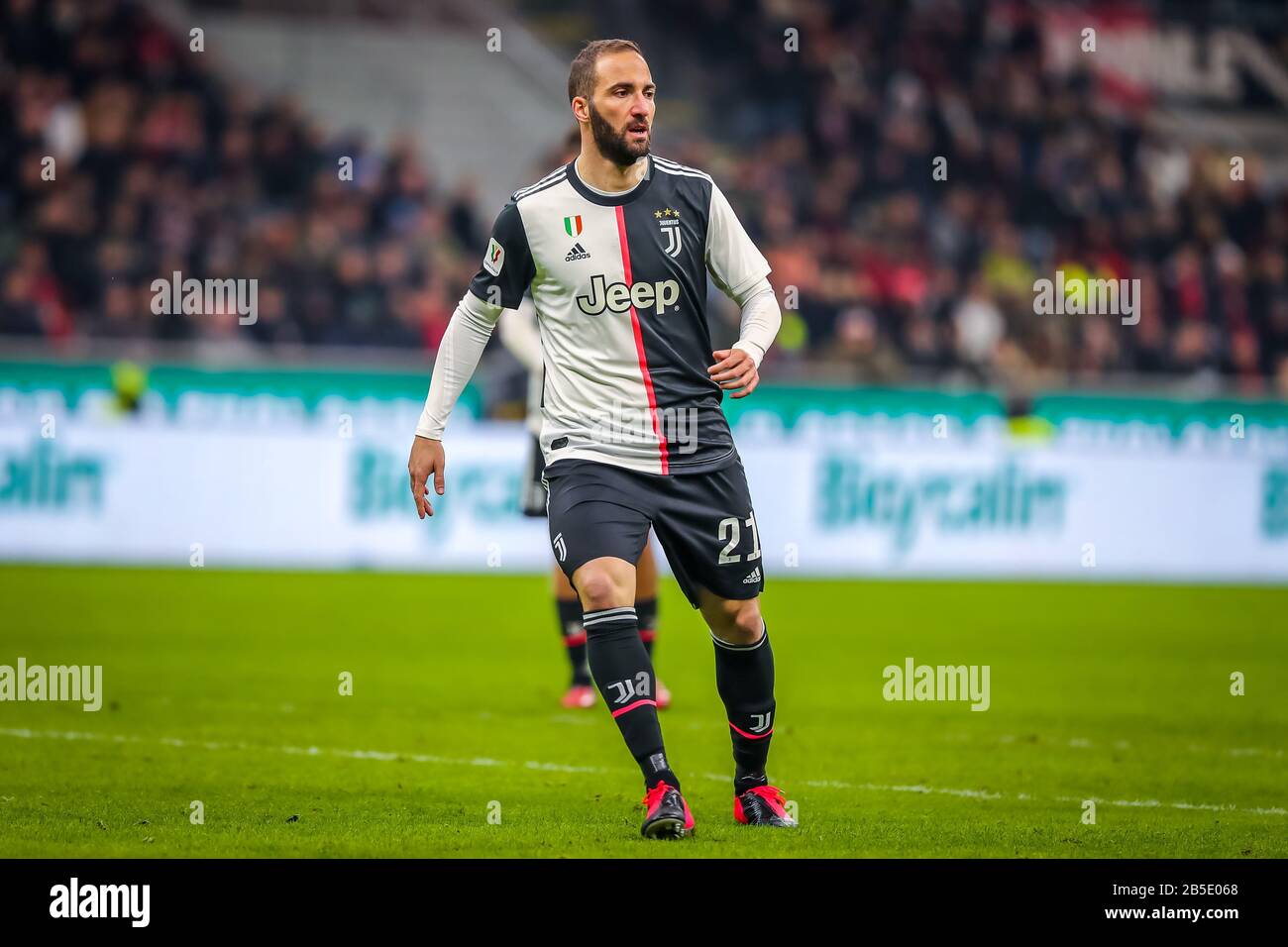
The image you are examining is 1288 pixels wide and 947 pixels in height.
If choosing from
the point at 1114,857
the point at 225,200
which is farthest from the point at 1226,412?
the point at 1114,857

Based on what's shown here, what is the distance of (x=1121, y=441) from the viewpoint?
18.7m

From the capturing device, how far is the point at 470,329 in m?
6.50

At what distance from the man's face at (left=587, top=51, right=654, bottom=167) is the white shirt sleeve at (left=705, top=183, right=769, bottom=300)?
40cm

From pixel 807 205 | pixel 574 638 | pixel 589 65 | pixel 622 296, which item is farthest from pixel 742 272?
pixel 807 205

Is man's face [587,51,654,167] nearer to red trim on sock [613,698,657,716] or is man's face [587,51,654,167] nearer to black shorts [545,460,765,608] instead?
black shorts [545,460,765,608]

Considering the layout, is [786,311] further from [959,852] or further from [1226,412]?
[959,852]

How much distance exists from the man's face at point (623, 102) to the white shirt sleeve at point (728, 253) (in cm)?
40

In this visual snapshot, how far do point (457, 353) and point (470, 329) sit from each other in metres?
0.09

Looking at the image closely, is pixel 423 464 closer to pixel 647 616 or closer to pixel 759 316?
pixel 759 316

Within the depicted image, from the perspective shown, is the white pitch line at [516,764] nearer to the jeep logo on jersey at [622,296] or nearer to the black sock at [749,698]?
the black sock at [749,698]

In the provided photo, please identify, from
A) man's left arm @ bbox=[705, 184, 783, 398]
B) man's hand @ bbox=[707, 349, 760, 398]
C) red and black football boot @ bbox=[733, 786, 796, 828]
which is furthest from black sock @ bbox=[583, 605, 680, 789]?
man's left arm @ bbox=[705, 184, 783, 398]

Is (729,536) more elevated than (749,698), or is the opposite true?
(729,536)

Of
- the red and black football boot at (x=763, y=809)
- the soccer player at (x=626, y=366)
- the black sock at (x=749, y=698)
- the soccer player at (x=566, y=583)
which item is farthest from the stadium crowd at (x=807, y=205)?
the red and black football boot at (x=763, y=809)

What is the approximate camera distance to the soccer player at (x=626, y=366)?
617 cm
